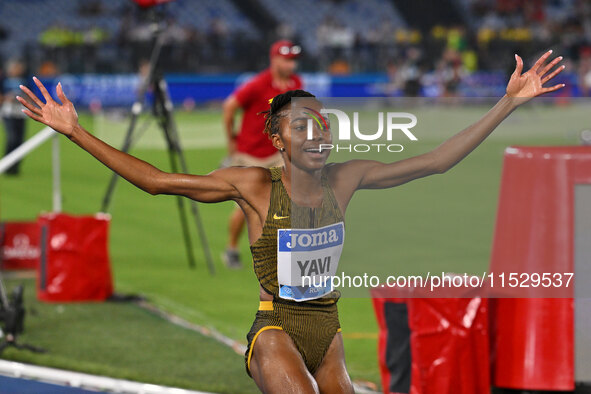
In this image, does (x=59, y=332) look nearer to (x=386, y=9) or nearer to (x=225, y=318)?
(x=225, y=318)

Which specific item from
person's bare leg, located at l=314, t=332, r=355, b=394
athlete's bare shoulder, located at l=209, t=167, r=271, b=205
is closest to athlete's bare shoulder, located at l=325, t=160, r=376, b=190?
athlete's bare shoulder, located at l=209, t=167, r=271, b=205

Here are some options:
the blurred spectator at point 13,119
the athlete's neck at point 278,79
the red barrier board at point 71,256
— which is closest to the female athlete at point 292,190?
the red barrier board at point 71,256

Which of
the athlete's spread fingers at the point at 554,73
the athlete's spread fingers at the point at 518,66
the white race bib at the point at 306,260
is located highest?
the athlete's spread fingers at the point at 518,66

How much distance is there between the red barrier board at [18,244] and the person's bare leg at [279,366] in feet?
20.2

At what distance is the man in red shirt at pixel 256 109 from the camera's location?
9852mm

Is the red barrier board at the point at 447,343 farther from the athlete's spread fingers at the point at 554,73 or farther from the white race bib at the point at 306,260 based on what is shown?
the athlete's spread fingers at the point at 554,73

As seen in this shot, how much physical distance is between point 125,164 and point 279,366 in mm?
979

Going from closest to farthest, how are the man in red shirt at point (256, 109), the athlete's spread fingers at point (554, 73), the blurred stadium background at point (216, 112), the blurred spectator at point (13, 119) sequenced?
1. the athlete's spread fingers at point (554, 73)
2. the blurred stadium background at point (216, 112)
3. the man in red shirt at point (256, 109)
4. the blurred spectator at point (13, 119)

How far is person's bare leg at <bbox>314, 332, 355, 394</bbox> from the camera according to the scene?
13.8 feet

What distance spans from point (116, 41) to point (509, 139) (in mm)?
29834

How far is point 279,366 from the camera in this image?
4059mm

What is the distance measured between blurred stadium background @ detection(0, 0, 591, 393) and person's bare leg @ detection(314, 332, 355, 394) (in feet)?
1.89

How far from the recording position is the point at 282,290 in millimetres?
4203

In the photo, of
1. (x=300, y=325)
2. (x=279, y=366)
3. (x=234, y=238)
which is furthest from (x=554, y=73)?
(x=234, y=238)
